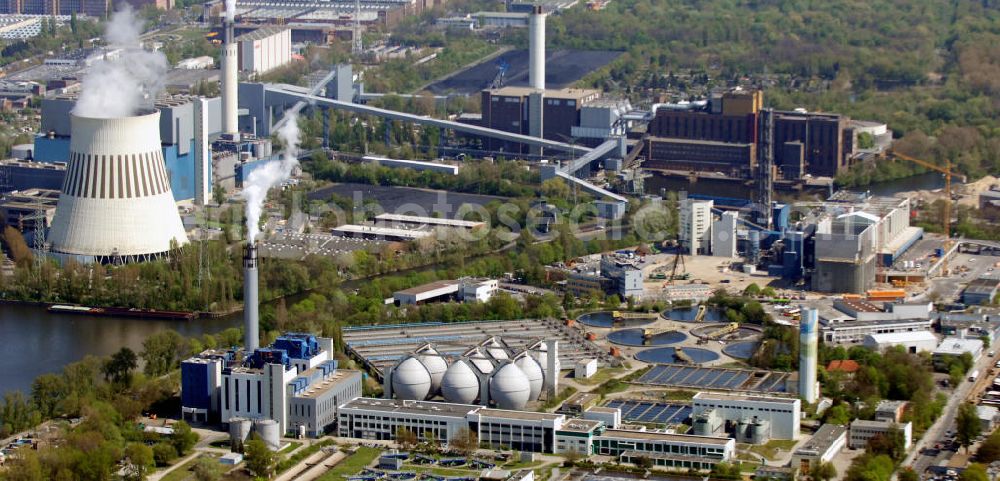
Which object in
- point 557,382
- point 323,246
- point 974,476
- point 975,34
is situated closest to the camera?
point 974,476

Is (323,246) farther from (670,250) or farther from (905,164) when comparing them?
(905,164)

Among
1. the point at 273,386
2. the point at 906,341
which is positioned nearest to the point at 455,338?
the point at 273,386

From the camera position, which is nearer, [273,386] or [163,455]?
[163,455]

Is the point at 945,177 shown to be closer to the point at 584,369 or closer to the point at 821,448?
the point at 584,369

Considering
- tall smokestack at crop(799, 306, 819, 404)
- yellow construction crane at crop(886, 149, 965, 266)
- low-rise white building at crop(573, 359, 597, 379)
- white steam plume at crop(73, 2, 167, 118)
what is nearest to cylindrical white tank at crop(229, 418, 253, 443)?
low-rise white building at crop(573, 359, 597, 379)

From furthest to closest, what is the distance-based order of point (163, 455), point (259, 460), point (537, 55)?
1. point (537, 55)
2. point (163, 455)
3. point (259, 460)

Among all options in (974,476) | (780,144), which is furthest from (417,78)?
(974,476)

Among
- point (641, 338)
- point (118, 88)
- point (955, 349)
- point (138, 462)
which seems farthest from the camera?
point (118, 88)
